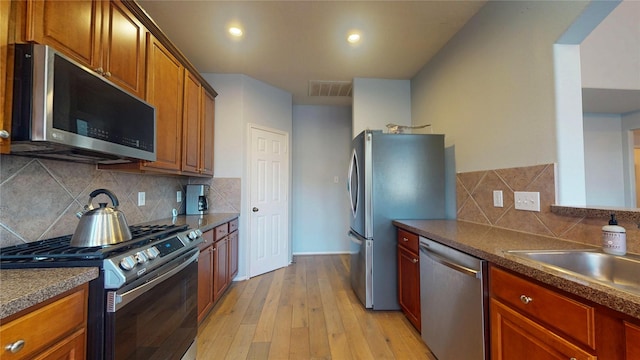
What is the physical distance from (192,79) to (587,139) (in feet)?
15.3

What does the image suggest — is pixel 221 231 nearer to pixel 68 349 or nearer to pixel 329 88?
pixel 68 349

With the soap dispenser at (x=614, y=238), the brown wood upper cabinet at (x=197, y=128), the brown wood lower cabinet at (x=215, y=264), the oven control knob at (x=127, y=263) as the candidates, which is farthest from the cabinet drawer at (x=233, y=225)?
the soap dispenser at (x=614, y=238)

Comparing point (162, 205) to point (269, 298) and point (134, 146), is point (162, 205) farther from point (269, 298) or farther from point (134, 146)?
point (269, 298)

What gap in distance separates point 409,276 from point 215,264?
1.78 metres

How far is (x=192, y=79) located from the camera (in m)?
2.51

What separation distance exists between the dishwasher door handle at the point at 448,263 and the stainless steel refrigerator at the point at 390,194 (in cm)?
59

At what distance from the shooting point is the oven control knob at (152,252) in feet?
4.03

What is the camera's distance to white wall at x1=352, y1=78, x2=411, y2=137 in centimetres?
342

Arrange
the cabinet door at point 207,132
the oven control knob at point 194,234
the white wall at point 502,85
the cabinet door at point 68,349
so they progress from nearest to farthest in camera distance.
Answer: the cabinet door at point 68,349 < the white wall at point 502,85 < the oven control knob at point 194,234 < the cabinet door at point 207,132

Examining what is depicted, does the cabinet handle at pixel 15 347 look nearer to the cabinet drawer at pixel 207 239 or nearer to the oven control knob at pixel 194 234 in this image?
the oven control knob at pixel 194 234

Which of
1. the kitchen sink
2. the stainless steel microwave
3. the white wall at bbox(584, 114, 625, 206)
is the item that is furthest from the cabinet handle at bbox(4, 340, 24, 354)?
the white wall at bbox(584, 114, 625, 206)

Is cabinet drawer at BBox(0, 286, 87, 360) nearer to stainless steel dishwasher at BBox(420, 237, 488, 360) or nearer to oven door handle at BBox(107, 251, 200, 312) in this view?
oven door handle at BBox(107, 251, 200, 312)

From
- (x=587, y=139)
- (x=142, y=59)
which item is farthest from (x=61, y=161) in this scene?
(x=587, y=139)

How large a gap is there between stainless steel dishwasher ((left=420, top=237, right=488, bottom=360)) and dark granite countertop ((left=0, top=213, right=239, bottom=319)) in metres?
1.71
